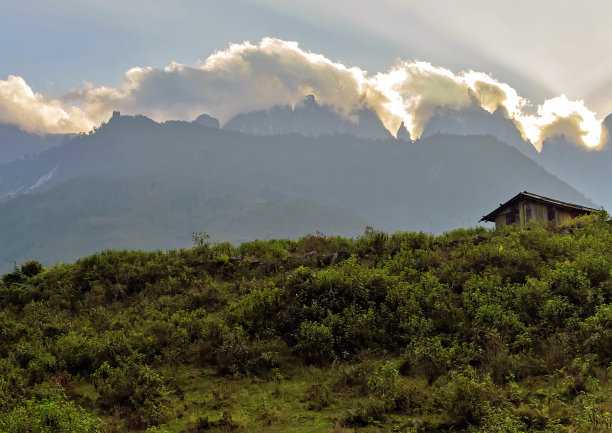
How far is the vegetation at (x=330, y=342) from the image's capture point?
9609 mm

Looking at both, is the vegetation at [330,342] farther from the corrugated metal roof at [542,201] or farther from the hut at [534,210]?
the hut at [534,210]

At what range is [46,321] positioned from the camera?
16328 millimetres

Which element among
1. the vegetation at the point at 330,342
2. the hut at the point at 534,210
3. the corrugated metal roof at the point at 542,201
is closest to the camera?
the vegetation at the point at 330,342

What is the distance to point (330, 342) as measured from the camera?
13461 millimetres

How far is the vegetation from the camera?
9.61 metres

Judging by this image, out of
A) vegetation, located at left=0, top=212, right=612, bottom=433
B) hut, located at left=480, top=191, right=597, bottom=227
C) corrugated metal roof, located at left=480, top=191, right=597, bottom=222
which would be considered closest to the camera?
vegetation, located at left=0, top=212, right=612, bottom=433

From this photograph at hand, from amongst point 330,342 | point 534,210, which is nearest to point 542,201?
point 534,210

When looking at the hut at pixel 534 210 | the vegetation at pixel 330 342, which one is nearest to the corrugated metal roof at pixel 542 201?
the hut at pixel 534 210

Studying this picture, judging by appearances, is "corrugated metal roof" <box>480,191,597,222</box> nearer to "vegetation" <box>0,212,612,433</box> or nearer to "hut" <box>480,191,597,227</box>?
"hut" <box>480,191,597,227</box>

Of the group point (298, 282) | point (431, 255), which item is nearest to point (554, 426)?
point (298, 282)

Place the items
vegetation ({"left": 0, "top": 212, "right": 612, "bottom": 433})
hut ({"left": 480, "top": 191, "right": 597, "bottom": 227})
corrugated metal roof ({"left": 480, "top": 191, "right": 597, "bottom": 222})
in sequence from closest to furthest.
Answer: vegetation ({"left": 0, "top": 212, "right": 612, "bottom": 433}), corrugated metal roof ({"left": 480, "top": 191, "right": 597, "bottom": 222}), hut ({"left": 480, "top": 191, "right": 597, "bottom": 227})

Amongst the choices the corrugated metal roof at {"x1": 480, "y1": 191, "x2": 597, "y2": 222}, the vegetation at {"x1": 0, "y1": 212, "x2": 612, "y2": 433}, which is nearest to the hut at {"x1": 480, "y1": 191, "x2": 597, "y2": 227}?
the corrugated metal roof at {"x1": 480, "y1": 191, "x2": 597, "y2": 222}

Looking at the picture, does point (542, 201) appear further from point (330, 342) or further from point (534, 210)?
point (330, 342)

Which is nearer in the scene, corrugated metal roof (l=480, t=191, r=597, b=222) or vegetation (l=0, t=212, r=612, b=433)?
vegetation (l=0, t=212, r=612, b=433)
